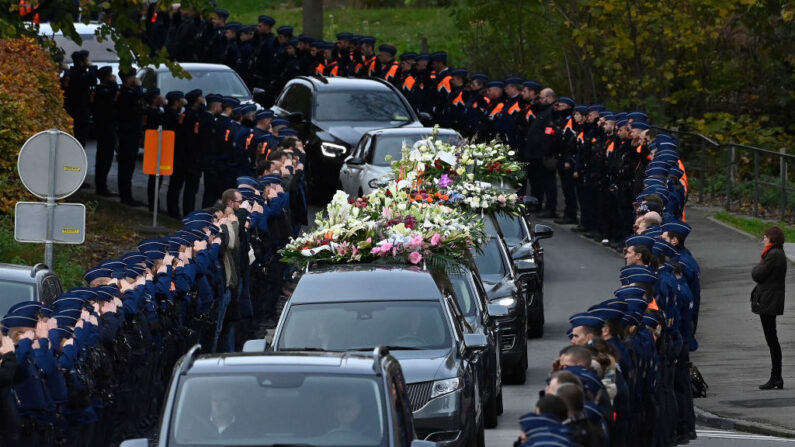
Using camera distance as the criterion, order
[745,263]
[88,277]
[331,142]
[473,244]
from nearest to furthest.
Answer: [88,277] < [473,244] < [745,263] < [331,142]

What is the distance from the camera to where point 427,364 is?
13086 mm

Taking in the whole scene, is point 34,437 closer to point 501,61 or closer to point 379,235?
point 379,235

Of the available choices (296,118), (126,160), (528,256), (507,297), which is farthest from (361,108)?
(507,297)

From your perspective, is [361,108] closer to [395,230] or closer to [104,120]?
[104,120]

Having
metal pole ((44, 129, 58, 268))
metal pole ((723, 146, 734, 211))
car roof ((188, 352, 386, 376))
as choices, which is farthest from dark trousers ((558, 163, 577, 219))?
car roof ((188, 352, 386, 376))

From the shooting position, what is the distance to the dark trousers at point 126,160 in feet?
87.9

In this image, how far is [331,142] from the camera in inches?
1096

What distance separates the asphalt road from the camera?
15.3 meters

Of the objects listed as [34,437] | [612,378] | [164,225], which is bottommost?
[164,225]

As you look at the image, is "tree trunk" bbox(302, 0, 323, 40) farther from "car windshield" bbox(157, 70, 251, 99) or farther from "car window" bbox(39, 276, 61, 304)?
"car window" bbox(39, 276, 61, 304)

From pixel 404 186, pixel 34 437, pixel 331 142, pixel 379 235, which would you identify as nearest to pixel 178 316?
pixel 379 235

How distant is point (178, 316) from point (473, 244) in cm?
308

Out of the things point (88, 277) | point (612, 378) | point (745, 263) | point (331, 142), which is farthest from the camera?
point (331, 142)

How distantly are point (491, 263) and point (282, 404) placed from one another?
954cm
